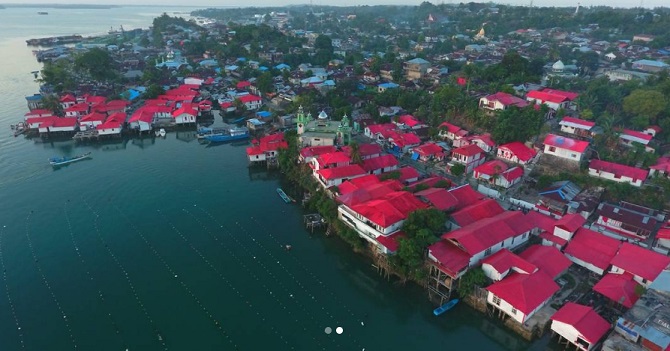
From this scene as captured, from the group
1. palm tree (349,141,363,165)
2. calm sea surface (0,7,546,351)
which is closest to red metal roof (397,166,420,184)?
palm tree (349,141,363,165)

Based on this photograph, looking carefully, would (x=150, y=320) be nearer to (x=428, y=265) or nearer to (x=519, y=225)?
(x=428, y=265)

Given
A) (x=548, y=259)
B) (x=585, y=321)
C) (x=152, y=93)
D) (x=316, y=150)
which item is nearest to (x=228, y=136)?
(x=316, y=150)

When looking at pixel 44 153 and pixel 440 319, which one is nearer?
pixel 440 319

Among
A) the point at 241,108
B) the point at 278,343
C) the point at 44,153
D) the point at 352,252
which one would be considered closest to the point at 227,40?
the point at 241,108

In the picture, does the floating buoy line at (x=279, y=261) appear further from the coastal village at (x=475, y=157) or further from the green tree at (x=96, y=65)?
the green tree at (x=96, y=65)

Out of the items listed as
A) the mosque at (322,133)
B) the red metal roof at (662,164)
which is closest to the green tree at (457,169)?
the mosque at (322,133)

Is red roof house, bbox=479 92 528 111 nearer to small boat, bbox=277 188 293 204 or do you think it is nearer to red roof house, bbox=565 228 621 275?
red roof house, bbox=565 228 621 275

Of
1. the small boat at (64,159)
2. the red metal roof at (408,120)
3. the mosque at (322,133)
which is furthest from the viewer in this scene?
the red metal roof at (408,120)
